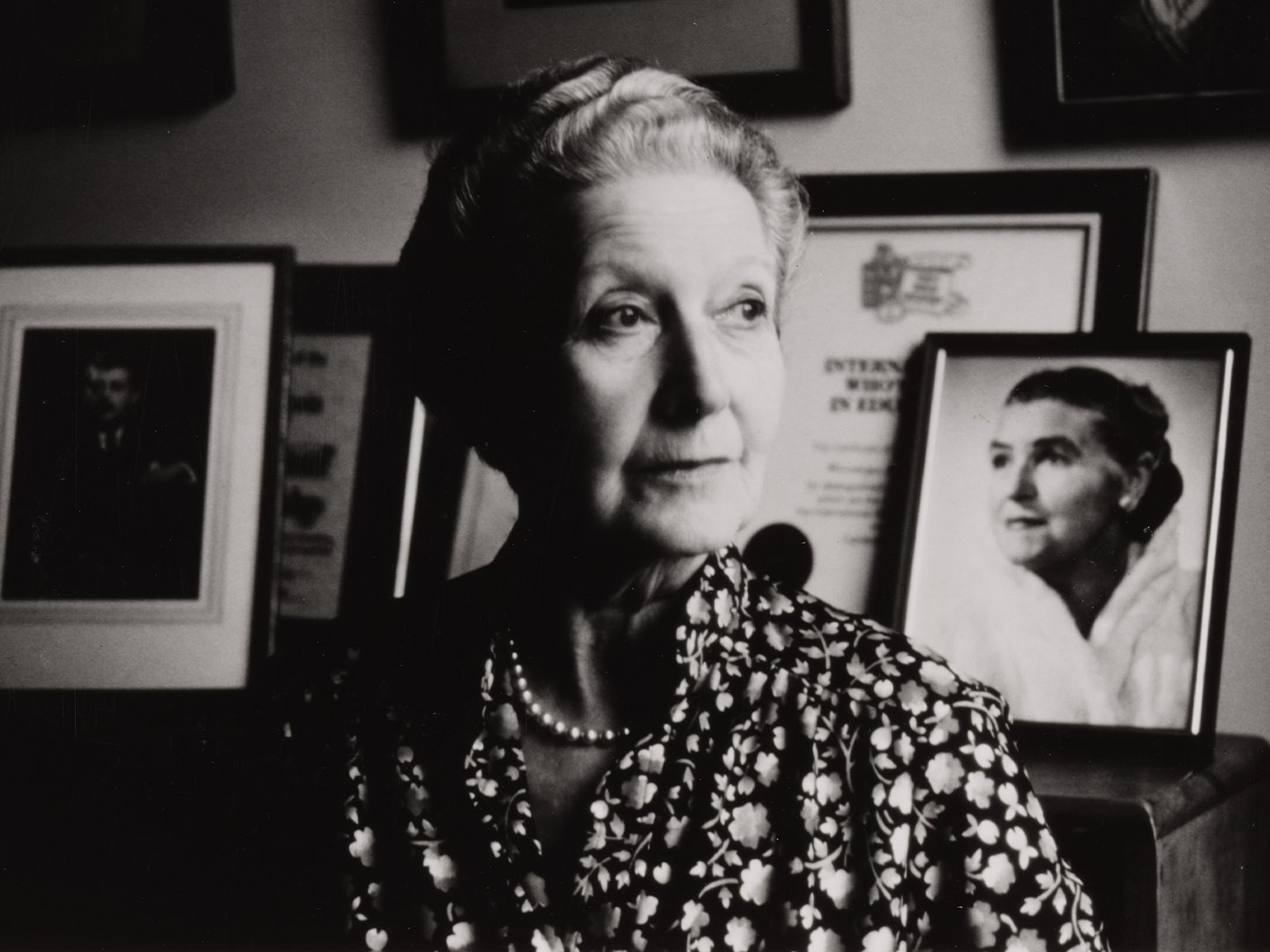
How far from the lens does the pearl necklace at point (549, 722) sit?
1004 millimetres

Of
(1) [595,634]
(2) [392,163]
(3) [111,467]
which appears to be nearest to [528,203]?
(1) [595,634]

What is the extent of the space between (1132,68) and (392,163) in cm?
86

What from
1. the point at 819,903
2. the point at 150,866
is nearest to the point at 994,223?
the point at 819,903

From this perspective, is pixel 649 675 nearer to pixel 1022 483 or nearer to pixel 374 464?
pixel 1022 483

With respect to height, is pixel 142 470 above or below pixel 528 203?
below

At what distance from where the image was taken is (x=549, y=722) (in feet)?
3.33

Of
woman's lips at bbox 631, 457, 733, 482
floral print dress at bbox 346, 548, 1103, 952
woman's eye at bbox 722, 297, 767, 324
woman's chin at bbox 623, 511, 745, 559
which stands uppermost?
woman's eye at bbox 722, 297, 767, 324

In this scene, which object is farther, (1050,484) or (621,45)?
(621,45)

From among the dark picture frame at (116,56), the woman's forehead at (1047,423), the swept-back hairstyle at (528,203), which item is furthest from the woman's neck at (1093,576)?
the dark picture frame at (116,56)

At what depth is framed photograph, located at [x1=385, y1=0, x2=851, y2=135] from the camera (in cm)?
144

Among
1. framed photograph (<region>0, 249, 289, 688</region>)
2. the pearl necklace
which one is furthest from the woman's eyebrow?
framed photograph (<region>0, 249, 289, 688</region>)

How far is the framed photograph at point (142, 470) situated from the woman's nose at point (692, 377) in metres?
0.73

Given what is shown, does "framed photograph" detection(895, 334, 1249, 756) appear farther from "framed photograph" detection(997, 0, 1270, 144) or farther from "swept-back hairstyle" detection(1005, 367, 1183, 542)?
"framed photograph" detection(997, 0, 1270, 144)

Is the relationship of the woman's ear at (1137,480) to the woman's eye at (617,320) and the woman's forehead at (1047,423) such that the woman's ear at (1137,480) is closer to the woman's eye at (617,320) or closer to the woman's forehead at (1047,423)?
the woman's forehead at (1047,423)
